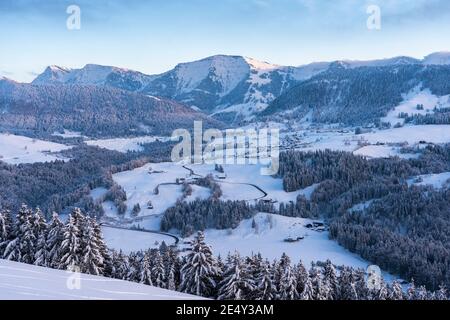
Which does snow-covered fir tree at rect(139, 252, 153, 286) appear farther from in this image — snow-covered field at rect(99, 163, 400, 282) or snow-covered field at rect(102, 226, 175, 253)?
snow-covered field at rect(102, 226, 175, 253)

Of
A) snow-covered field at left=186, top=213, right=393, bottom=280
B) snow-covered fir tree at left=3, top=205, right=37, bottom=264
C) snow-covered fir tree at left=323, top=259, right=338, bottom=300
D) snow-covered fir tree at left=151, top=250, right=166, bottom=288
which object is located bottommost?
snow-covered field at left=186, top=213, right=393, bottom=280

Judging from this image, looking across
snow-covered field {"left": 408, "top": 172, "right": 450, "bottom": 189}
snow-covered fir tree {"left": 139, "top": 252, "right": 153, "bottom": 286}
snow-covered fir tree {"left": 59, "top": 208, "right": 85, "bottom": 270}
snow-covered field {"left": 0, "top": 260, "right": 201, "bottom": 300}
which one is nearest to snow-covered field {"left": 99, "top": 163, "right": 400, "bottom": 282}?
snow-covered field {"left": 408, "top": 172, "right": 450, "bottom": 189}

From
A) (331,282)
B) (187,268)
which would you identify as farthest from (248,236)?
(187,268)

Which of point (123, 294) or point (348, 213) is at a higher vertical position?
point (123, 294)

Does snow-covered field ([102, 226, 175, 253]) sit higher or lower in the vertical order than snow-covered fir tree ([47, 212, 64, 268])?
lower

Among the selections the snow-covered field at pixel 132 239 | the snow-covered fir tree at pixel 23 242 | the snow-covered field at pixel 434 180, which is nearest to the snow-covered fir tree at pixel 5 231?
the snow-covered fir tree at pixel 23 242

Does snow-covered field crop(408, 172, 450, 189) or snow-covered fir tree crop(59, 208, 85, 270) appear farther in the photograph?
snow-covered field crop(408, 172, 450, 189)

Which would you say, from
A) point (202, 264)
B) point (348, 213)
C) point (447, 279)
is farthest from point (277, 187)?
point (202, 264)
